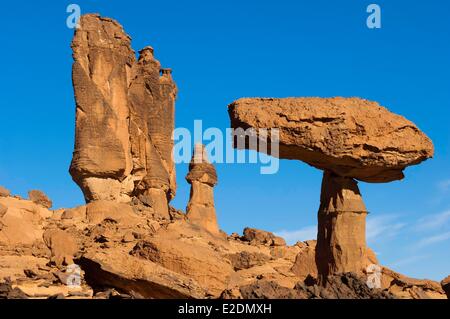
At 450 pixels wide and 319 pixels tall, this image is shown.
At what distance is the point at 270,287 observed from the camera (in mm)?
11898

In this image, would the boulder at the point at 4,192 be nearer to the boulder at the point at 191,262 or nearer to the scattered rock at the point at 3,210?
the scattered rock at the point at 3,210

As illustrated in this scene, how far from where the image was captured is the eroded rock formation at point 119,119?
33.3 meters

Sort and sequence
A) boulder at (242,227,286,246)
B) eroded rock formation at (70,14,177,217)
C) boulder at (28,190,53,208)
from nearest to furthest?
boulder at (28,190,53,208)
eroded rock formation at (70,14,177,217)
boulder at (242,227,286,246)

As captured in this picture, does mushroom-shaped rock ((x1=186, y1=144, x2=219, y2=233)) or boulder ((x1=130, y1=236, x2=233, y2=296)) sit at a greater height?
mushroom-shaped rock ((x1=186, y1=144, x2=219, y2=233))

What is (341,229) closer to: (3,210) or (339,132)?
(339,132)

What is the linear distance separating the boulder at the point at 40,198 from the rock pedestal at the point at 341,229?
17473 millimetres

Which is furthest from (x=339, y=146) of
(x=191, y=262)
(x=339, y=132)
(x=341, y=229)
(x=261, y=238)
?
(x=261, y=238)

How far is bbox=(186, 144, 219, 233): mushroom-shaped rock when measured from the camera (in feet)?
124

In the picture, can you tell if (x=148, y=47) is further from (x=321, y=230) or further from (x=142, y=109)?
(x=321, y=230)

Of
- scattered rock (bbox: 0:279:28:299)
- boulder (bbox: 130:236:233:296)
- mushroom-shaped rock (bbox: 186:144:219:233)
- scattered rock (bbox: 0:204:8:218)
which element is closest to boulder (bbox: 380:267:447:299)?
boulder (bbox: 130:236:233:296)

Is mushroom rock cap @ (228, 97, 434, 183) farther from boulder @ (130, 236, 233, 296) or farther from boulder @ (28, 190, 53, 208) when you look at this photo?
boulder @ (28, 190, 53, 208)

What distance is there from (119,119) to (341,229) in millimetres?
22056

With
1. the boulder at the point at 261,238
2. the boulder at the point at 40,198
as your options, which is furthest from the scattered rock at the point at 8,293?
the boulder at the point at 261,238

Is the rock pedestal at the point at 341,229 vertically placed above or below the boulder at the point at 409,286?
above
